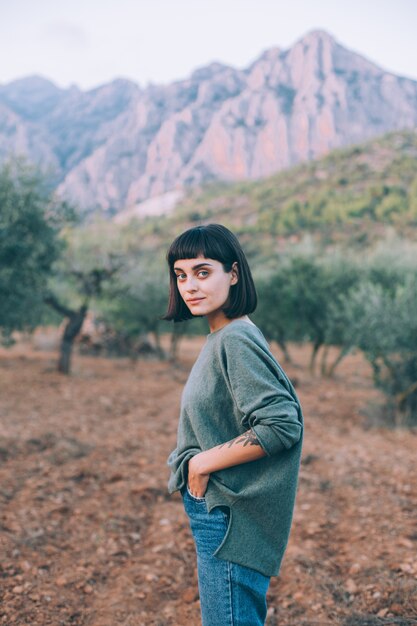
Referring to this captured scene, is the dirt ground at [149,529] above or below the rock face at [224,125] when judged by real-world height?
below

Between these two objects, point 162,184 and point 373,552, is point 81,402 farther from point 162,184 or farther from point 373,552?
point 162,184

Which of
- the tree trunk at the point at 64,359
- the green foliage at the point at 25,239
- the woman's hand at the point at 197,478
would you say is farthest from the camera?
the tree trunk at the point at 64,359

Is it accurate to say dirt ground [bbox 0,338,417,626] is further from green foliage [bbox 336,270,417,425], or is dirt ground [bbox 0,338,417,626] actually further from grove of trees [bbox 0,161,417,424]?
grove of trees [bbox 0,161,417,424]

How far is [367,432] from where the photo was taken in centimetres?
902

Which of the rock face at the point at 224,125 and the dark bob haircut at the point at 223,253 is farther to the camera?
the rock face at the point at 224,125

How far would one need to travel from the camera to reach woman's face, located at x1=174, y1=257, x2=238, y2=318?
66.4 inches

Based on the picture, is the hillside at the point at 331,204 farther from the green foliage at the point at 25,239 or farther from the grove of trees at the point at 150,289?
the green foliage at the point at 25,239

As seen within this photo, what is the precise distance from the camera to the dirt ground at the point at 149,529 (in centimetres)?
310

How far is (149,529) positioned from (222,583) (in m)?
3.28

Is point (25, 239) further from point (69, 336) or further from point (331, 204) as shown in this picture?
point (331, 204)

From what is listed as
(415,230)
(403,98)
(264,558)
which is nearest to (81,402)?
(264,558)

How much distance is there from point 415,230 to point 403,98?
126 m

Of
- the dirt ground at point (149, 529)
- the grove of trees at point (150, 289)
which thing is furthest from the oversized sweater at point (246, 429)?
the grove of trees at point (150, 289)

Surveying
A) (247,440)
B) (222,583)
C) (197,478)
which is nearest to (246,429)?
(247,440)
